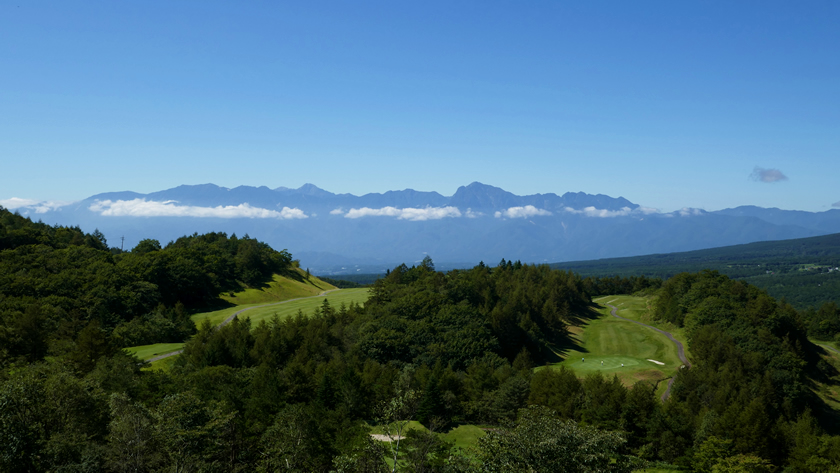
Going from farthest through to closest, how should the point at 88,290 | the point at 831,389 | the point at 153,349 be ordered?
the point at 831,389, the point at 88,290, the point at 153,349

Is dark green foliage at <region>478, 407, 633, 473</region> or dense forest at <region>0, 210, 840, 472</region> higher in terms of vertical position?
dark green foliage at <region>478, 407, 633, 473</region>

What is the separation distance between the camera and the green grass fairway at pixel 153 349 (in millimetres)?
63531

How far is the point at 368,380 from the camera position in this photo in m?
55.0

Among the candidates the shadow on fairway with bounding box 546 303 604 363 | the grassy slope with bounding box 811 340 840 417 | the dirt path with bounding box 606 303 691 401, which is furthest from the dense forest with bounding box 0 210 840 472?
the dirt path with bounding box 606 303 691 401

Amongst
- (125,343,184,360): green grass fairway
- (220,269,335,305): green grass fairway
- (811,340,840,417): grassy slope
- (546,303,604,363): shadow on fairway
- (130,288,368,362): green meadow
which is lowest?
(811,340,840,417): grassy slope

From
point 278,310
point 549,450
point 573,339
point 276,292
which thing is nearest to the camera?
Answer: point 549,450

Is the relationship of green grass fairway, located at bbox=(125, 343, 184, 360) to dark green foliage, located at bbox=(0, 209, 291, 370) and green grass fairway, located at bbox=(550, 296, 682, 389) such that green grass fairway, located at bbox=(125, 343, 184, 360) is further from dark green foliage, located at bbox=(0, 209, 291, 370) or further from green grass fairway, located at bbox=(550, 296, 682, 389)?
green grass fairway, located at bbox=(550, 296, 682, 389)

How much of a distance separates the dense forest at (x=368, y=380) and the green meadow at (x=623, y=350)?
15.6 feet

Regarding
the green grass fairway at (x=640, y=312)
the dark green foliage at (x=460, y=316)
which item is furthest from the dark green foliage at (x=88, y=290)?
the green grass fairway at (x=640, y=312)

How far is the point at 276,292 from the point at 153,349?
52.6 metres

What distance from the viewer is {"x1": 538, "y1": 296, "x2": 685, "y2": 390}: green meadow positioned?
77.4 metres

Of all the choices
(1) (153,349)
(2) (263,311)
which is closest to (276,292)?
(2) (263,311)

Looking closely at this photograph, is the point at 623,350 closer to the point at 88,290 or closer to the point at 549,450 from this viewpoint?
the point at 549,450

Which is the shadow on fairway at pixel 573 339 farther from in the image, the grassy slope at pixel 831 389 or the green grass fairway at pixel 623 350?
the grassy slope at pixel 831 389
